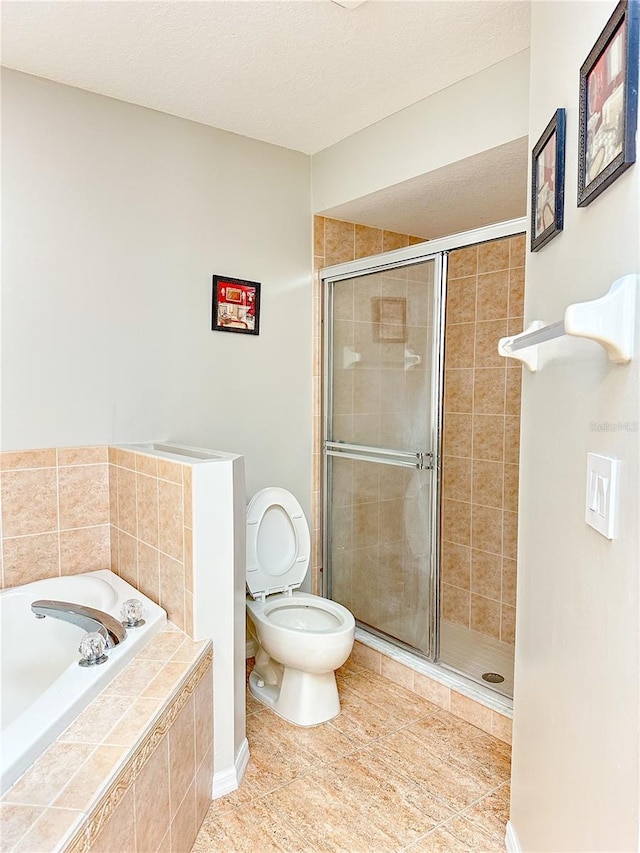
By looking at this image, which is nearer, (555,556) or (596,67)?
(596,67)

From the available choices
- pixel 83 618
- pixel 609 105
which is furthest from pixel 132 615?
pixel 609 105

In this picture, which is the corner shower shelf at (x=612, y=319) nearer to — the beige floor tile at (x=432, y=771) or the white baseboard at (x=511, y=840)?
the white baseboard at (x=511, y=840)

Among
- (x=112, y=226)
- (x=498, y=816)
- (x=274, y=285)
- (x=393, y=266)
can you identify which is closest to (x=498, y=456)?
(x=393, y=266)

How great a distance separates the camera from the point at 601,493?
39.6 inches

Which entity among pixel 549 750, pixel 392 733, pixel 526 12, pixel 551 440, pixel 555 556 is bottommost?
pixel 392 733

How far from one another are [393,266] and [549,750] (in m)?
2.03

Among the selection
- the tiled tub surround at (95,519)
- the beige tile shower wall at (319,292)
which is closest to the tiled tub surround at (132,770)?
the tiled tub surround at (95,519)

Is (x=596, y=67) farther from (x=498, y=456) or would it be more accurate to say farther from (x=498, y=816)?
(x=498, y=456)

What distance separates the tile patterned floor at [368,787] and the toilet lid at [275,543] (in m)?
0.54

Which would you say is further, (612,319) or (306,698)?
(306,698)

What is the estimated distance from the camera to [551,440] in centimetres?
136

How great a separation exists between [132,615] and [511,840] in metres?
1.31

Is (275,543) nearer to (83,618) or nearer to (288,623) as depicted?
(288,623)

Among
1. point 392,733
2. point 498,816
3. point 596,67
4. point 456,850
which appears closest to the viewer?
point 596,67
